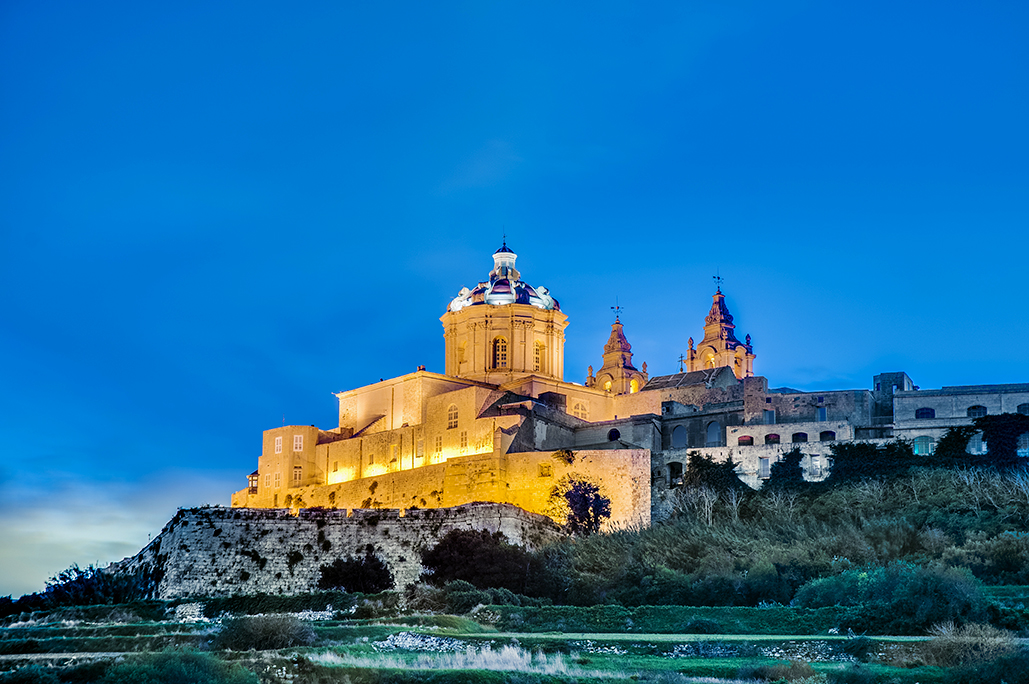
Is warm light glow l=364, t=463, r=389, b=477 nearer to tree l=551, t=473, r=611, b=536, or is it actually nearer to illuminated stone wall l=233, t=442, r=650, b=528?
illuminated stone wall l=233, t=442, r=650, b=528

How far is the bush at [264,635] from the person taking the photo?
24.2 m

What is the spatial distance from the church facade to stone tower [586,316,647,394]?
25.9 ft

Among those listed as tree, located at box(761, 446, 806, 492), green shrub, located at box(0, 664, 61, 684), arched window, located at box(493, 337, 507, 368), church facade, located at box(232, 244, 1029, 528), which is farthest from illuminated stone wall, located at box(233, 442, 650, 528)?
green shrub, located at box(0, 664, 61, 684)

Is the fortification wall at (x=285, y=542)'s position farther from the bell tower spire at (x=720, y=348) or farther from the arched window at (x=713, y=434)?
the bell tower spire at (x=720, y=348)

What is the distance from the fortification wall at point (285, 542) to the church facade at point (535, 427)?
179 inches

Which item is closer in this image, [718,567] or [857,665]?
[857,665]

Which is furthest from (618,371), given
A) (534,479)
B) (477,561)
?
(477,561)

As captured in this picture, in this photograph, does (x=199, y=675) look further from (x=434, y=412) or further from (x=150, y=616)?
(x=434, y=412)

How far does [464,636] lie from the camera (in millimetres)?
25203

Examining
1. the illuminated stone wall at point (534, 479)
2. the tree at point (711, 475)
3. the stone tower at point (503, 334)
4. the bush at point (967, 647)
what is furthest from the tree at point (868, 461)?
the bush at point (967, 647)

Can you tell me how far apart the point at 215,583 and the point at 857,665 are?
82.6ft

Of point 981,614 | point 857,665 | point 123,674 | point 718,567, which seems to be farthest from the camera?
point 718,567

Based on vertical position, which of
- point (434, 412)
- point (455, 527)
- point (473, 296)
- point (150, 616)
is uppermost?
point (473, 296)

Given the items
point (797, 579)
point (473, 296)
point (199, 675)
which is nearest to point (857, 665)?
point (199, 675)
